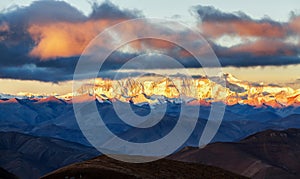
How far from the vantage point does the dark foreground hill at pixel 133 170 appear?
113250 millimetres

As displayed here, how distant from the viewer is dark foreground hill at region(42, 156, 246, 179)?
11325cm

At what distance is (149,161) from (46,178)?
49241 mm

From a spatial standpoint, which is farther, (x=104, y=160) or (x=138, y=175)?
(x=104, y=160)

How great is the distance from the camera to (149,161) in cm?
15475

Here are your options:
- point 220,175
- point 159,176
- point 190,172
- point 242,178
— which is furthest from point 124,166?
point 242,178

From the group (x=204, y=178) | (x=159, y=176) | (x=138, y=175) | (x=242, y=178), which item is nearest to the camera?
(x=138, y=175)

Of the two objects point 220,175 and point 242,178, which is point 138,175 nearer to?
point 220,175

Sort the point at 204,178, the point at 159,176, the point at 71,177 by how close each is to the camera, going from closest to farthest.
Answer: the point at 71,177
the point at 159,176
the point at 204,178

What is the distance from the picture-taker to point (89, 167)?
399ft

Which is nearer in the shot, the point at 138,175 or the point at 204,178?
the point at 138,175

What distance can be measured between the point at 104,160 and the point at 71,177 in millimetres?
33820

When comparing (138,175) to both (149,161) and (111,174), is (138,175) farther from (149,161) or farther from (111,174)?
(149,161)

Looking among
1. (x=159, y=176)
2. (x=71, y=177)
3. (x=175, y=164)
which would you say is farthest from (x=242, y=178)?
(x=71, y=177)

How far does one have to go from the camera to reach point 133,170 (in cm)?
12812
